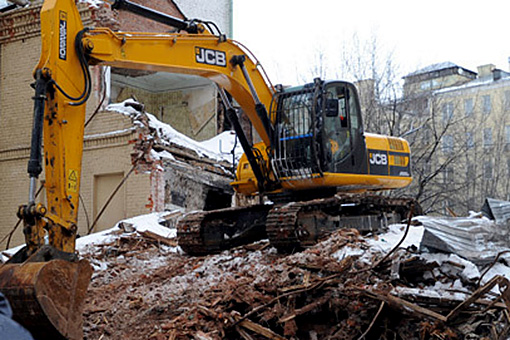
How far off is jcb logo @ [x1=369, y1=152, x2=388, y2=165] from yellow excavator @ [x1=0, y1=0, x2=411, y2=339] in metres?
0.04

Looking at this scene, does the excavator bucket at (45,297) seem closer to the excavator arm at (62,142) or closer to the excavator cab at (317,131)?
the excavator arm at (62,142)

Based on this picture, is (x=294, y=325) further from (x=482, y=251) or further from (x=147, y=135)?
(x=147, y=135)

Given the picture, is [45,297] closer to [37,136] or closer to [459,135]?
[37,136]

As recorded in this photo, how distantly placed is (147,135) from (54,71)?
822 centimetres

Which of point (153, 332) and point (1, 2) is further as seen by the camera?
point (1, 2)

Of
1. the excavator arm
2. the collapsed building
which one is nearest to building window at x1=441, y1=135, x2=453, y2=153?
the collapsed building

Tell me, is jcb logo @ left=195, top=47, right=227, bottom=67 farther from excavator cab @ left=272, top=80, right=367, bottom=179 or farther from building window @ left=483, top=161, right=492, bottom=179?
building window @ left=483, top=161, right=492, bottom=179

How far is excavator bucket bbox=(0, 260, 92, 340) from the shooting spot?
17.4ft

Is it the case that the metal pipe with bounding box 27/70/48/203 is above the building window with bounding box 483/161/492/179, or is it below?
above

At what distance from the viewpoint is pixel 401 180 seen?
36.8 feet

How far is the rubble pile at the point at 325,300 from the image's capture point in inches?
245

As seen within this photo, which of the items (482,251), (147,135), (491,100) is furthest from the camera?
(491,100)

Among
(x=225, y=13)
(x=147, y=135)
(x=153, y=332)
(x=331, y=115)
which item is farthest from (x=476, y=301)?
(x=225, y=13)

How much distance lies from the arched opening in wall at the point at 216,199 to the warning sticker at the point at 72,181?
983 centimetres
